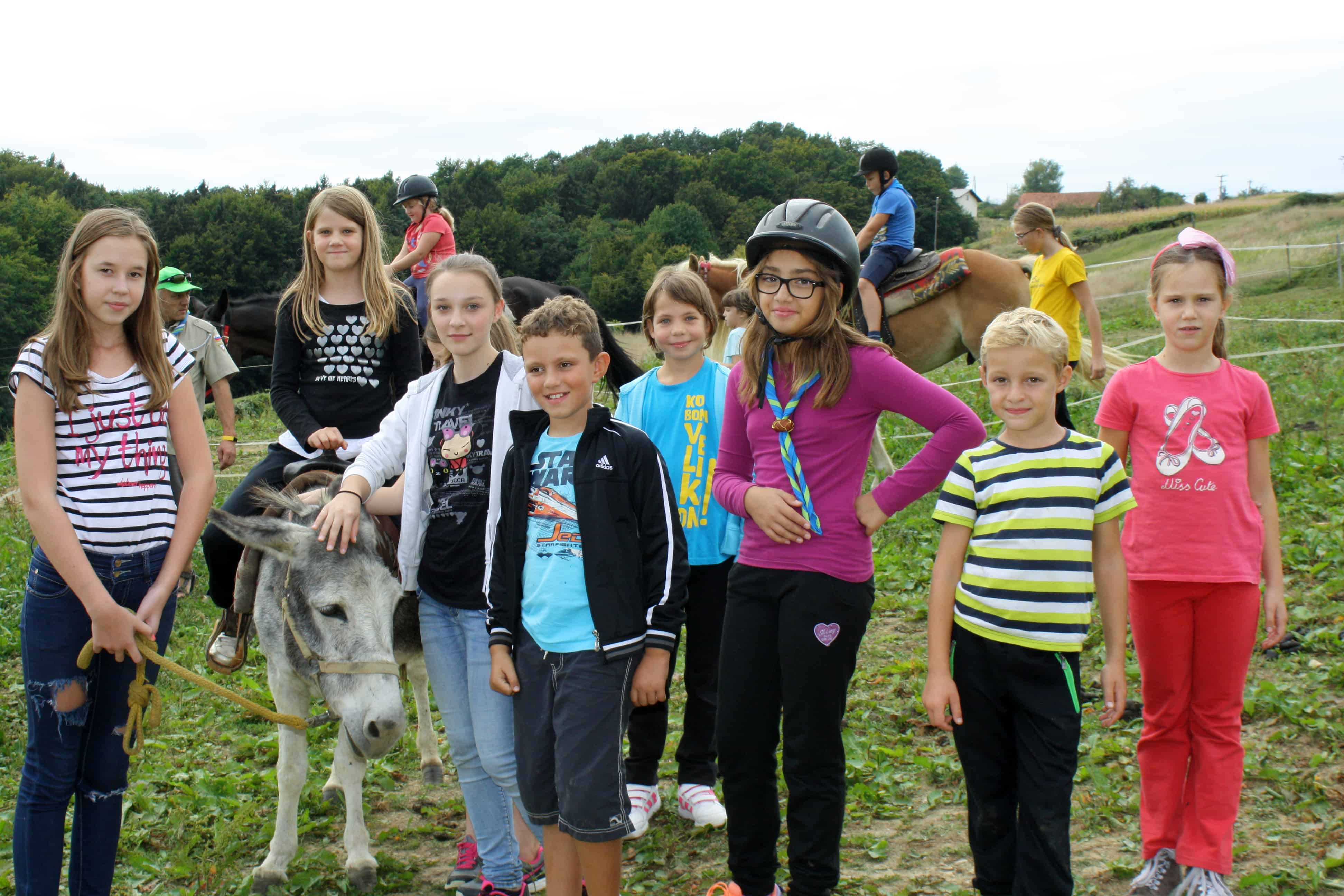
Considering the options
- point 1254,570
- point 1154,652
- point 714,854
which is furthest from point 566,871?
point 1254,570

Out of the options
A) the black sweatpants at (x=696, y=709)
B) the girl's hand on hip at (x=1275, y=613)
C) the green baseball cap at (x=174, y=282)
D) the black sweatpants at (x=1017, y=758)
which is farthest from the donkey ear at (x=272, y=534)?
the green baseball cap at (x=174, y=282)

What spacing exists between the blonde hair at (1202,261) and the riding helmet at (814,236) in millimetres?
873

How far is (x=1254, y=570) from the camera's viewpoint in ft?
8.74

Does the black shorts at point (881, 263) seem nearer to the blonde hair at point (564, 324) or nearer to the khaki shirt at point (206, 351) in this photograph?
the khaki shirt at point (206, 351)

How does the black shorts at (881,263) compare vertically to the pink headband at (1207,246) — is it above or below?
above

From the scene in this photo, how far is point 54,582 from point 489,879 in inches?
61.1

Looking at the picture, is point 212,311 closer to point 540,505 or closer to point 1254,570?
point 540,505

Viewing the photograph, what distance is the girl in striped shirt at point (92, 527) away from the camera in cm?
254

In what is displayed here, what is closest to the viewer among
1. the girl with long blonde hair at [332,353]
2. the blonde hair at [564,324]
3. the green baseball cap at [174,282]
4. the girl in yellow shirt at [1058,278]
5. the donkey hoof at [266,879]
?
the blonde hair at [564,324]

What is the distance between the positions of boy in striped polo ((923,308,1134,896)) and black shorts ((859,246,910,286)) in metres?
5.75

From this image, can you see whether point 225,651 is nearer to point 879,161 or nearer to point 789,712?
point 789,712

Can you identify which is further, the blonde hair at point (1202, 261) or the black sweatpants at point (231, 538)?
the black sweatpants at point (231, 538)

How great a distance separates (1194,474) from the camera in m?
2.71

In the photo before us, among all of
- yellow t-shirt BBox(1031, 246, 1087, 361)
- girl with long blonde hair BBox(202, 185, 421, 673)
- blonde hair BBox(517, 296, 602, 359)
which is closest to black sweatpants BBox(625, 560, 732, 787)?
blonde hair BBox(517, 296, 602, 359)
